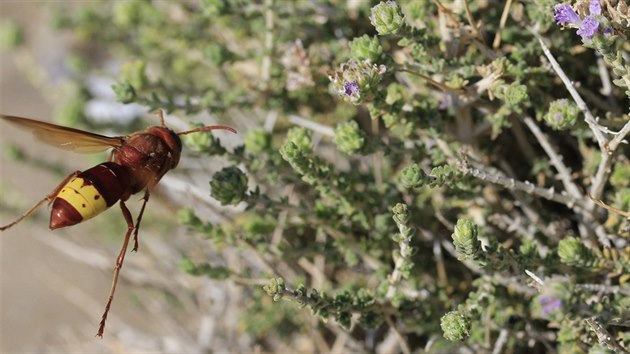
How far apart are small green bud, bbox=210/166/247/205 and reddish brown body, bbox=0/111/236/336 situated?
15 centimetres

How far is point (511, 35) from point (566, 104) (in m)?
0.30

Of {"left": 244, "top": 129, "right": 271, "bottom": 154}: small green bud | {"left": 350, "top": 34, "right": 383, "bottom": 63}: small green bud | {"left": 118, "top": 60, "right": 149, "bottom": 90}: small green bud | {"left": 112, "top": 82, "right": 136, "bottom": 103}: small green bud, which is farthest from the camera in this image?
{"left": 118, "top": 60, "right": 149, "bottom": 90}: small green bud

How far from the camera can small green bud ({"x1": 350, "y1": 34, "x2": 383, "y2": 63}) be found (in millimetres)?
1392

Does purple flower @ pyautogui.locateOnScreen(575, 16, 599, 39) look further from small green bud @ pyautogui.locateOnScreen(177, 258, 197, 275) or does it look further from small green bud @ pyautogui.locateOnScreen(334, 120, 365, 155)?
small green bud @ pyautogui.locateOnScreen(177, 258, 197, 275)

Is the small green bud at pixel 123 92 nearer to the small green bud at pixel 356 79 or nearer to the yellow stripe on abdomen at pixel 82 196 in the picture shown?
the yellow stripe on abdomen at pixel 82 196

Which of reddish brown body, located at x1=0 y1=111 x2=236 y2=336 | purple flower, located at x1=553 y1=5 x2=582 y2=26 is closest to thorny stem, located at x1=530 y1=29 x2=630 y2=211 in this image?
purple flower, located at x1=553 y1=5 x2=582 y2=26

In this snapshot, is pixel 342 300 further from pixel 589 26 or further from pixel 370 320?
pixel 589 26

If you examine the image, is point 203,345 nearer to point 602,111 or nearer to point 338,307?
point 338,307

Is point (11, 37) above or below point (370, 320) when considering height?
above

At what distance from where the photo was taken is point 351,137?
1.50 metres

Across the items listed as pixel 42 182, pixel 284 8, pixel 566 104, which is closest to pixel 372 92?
pixel 566 104

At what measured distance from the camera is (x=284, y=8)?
1.95m

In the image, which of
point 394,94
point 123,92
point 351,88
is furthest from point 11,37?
point 351,88

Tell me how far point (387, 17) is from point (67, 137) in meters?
0.71
